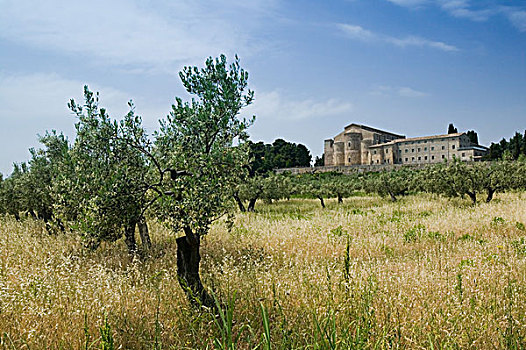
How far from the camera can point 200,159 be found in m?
6.24

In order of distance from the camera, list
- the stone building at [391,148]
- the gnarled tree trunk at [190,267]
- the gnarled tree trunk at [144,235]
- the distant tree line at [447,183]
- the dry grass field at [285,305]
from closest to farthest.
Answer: the dry grass field at [285,305] → the gnarled tree trunk at [190,267] → the gnarled tree trunk at [144,235] → the distant tree line at [447,183] → the stone building at [391,148]

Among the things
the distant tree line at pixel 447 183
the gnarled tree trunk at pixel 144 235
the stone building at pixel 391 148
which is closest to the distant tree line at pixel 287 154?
the stone building at pixel 391 148

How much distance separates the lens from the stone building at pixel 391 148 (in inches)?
2889

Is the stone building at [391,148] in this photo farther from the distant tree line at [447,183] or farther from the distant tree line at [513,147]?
the distant tree line at [447,183]

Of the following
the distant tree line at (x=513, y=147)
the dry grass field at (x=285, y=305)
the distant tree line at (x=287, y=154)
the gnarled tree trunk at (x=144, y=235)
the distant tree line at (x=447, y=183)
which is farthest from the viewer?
the distant tree line at (x=287, y=154)

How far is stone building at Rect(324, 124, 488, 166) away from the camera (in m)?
73.4

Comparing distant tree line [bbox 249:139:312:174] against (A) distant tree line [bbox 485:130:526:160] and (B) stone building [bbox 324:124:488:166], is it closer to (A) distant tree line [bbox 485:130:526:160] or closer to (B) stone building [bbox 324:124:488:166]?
(B) stone building [bbox 324:124:488:166]

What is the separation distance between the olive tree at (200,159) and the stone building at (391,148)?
70.1 m

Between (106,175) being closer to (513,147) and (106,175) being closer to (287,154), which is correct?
(513,147)

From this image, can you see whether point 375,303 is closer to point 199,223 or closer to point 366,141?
point 199,223

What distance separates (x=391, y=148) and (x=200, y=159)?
259ft

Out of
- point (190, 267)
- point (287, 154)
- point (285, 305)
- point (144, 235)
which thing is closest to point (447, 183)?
point (144, 235)

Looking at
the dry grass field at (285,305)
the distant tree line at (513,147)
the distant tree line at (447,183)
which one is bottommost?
the dry grass field at (285,305)

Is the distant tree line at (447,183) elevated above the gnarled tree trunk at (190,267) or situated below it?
above
